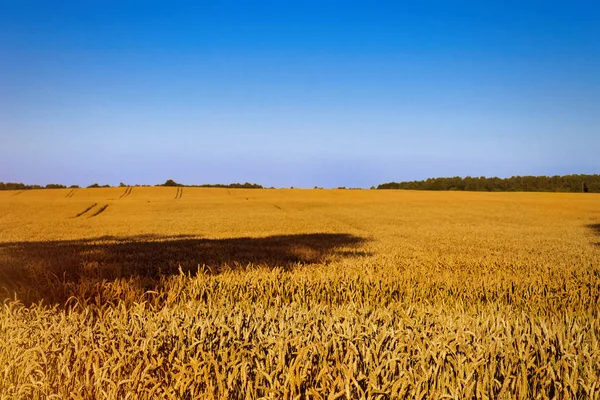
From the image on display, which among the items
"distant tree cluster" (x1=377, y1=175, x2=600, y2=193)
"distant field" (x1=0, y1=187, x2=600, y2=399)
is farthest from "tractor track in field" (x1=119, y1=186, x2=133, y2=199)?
"distant tree cluster" (x1=377, y1=175, x2=600, y2=193)

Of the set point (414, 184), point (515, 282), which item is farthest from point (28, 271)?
point (414, 184)

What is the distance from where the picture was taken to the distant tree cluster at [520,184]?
80300 millimetres

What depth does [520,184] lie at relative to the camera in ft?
276

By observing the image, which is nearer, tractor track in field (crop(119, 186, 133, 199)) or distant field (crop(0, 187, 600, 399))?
distant field (crop(0, 187, 600, 399))

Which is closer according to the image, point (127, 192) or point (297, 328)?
point (297, 328)

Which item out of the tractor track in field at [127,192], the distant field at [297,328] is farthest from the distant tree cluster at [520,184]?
the distant field at [297,328]

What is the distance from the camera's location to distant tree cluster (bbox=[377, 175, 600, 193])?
80.3 metres

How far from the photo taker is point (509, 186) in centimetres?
8425

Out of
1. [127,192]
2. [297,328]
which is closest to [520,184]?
[127,192]

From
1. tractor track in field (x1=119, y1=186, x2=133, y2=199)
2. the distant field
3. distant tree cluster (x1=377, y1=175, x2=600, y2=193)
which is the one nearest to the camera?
the distant field

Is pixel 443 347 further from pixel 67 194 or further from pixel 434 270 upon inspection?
pixel 67 194

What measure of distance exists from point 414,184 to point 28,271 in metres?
86.9

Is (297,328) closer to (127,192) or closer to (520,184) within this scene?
(127,192)

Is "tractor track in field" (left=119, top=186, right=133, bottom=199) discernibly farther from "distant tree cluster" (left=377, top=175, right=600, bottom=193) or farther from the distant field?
"distant tree cluster" (left=377, top=175, right=600, bottom=193)
